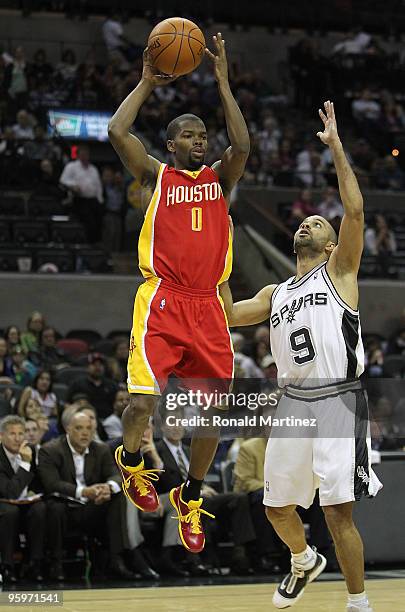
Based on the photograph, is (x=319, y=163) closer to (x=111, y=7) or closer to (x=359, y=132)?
(x=359, y=132)

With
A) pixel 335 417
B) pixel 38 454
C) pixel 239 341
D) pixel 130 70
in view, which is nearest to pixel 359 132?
pixel 130 70

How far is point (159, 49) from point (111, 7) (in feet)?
57.8

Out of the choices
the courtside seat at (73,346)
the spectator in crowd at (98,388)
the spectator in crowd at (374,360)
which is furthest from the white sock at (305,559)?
the courtside seat at (73,346)

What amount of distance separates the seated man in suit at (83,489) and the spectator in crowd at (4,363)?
2.58 m

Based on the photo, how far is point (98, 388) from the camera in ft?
39.7

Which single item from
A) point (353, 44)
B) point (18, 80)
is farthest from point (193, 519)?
point (353, 44)

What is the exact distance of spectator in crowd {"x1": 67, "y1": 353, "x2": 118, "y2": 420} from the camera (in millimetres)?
11969

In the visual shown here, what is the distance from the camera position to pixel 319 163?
65.9 feet

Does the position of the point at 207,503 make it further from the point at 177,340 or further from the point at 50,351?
the point at 177,340

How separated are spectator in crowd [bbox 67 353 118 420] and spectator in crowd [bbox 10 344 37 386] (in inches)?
26.3

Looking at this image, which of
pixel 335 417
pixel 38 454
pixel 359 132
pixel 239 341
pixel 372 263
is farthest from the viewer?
pixel 359 132

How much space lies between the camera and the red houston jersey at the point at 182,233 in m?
6.66

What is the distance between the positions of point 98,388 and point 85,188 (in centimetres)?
558

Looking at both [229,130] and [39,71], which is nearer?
[229,130]
